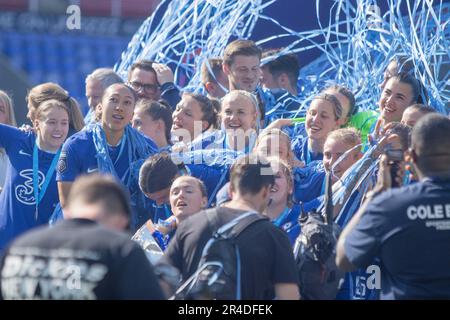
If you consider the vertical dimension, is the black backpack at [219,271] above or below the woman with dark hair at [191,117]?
below

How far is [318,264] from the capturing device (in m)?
5.36

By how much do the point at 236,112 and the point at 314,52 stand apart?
2793 millimetres

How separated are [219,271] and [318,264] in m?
0.68

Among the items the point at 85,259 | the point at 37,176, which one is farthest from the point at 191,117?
the point at 85,259

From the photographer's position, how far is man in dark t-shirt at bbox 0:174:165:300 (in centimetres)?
394

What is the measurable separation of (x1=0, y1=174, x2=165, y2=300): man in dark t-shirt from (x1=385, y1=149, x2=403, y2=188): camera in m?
1.39

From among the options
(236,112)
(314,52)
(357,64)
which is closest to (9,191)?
(236,112)

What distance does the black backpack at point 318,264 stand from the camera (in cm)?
535

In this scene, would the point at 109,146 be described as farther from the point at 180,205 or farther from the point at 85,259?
the point at 85,259

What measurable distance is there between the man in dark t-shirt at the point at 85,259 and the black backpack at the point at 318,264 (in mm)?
1431

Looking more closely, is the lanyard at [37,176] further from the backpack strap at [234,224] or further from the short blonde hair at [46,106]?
the backpack strap at [234,224]

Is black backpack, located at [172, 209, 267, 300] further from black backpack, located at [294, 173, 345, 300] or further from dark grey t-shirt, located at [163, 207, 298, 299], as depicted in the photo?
black backpack, located at [294, 173, 345, 300]

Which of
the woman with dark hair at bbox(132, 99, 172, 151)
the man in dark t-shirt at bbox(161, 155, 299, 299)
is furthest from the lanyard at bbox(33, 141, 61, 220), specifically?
the man in dark t-shirt at bbox(161, 155, 299, 299)

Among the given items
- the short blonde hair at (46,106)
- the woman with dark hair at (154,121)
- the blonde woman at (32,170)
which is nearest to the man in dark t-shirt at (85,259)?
the blonde woman at (32,170)
